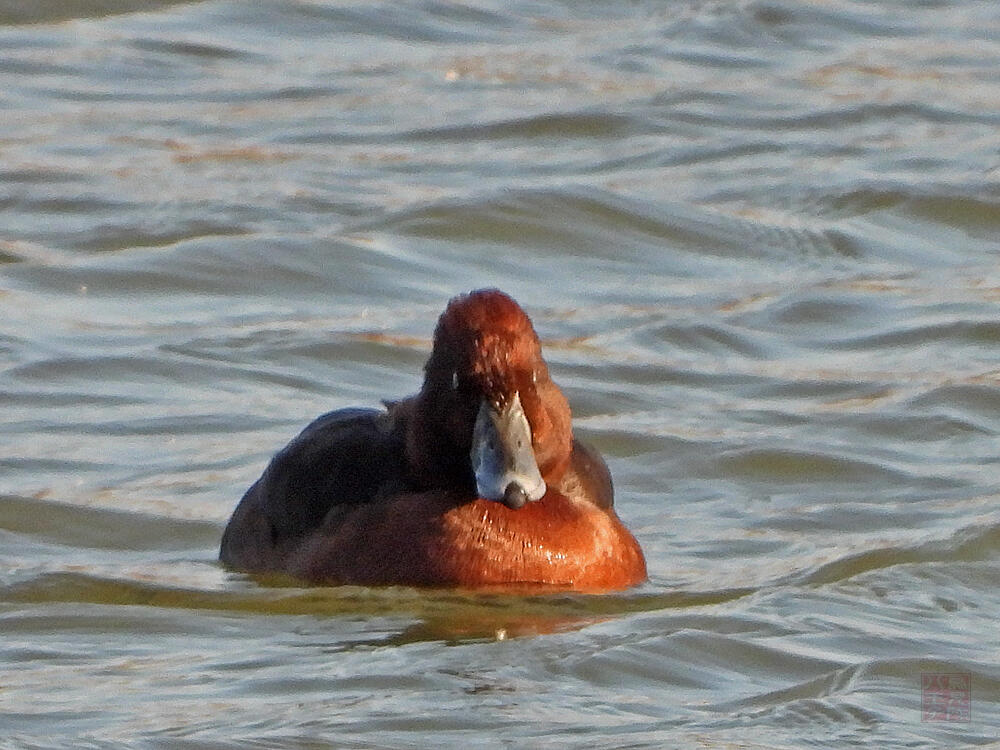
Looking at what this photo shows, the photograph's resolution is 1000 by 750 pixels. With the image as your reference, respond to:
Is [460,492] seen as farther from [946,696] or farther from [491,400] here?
[946,696]

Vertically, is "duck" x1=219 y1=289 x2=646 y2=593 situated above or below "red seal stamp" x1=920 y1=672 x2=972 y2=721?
above

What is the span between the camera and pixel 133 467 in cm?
1030

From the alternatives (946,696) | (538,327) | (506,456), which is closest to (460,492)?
(506,456)

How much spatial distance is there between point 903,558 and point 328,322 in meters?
4.12

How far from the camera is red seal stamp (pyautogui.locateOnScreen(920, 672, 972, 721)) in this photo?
23.8 feet

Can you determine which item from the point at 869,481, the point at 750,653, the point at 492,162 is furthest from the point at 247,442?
the point at 492,162

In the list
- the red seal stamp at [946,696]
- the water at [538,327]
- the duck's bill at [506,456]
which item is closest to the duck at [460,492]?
the duck's bill at [506,456]

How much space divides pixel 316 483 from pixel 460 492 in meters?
0.54

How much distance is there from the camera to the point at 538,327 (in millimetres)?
12406

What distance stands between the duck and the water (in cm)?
15

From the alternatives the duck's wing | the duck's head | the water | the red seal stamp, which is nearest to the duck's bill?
the duck's head

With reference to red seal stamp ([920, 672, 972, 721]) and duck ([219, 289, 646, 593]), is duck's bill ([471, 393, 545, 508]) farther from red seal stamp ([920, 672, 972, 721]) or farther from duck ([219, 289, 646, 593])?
red seal stamp ([920, 672, 972, 721])

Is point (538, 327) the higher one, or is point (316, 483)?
point (538, 327)

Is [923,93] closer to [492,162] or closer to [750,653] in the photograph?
[492,162]
